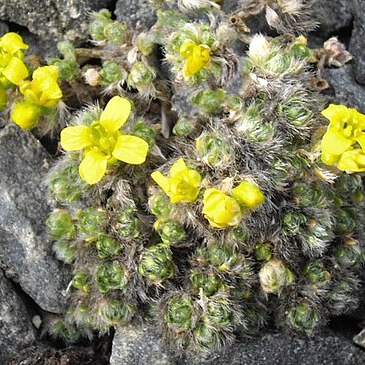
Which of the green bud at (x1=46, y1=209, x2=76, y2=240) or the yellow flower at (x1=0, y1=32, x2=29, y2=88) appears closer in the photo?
the yellow flower at (x1=0, y1=32, x2=29, y2=88)

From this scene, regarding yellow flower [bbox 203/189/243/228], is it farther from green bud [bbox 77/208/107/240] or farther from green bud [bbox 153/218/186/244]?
green bud [bbox 77/208/107/240]

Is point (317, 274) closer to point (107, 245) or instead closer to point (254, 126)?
point (254, 126)

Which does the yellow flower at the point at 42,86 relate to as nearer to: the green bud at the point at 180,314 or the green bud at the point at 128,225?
the green bud at the point at 128,225

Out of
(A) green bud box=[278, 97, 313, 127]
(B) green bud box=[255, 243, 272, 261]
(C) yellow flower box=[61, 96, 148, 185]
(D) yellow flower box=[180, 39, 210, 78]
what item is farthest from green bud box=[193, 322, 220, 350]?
(D) yellow flower box=[180, 39, 210, 78]

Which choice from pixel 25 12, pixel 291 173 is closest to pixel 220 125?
pixel 291 173

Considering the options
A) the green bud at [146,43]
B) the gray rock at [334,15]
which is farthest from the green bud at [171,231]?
the gray rock at [334,15]

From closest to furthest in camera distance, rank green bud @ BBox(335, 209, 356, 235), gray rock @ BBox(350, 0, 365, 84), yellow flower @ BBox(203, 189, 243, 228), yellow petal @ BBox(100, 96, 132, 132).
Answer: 1. yellow flower @ BBox(203, 189, 243, 228)
2. yellow petal @ BBox(100, 96, 132, 132)
3. green bud @ BBox(335, 209, 356, 235)
4. gray rock @ BBox(350, 0, 365, 84)
